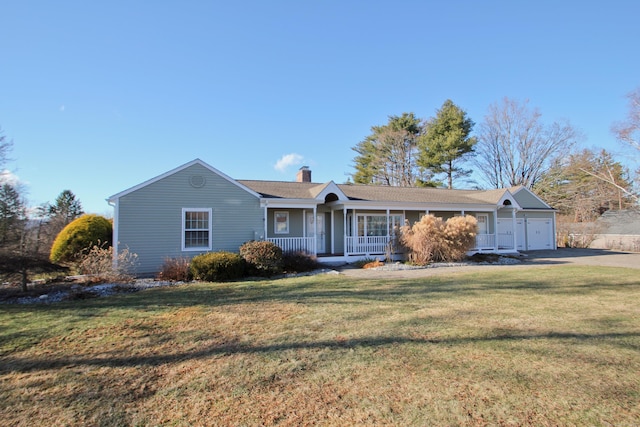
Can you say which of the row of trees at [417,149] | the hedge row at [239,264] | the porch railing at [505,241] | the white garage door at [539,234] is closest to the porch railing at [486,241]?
the porch railing at [505,241]

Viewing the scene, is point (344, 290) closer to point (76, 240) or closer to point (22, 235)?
point (76, 240)

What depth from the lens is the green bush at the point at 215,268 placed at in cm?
1129

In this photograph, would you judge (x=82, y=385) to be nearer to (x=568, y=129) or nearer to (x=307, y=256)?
(x=307, y=256)

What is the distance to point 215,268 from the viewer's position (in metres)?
11.3

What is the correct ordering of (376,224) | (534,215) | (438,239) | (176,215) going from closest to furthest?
1. (176,215)
2. (438,239)
3. (376,224)
4. (534,215)

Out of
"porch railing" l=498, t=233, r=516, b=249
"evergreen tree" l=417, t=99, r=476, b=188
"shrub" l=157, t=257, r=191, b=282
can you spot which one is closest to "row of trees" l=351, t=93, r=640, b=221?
"evergreen tree" l=417, t=99, r=476, b=188

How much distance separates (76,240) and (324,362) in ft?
48.6

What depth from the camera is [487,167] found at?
38969 mm

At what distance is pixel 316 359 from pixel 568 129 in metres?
42.4

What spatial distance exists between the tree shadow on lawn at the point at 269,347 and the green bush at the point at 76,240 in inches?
444

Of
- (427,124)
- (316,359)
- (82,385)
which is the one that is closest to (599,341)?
(316,359)

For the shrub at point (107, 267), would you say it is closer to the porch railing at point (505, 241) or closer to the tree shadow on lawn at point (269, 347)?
the tree shadow on lawn at point (269, 347)

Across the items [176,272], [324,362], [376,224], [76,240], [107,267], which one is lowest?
[324,362]

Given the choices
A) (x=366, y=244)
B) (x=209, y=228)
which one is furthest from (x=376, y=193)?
(x=209, y=228)
